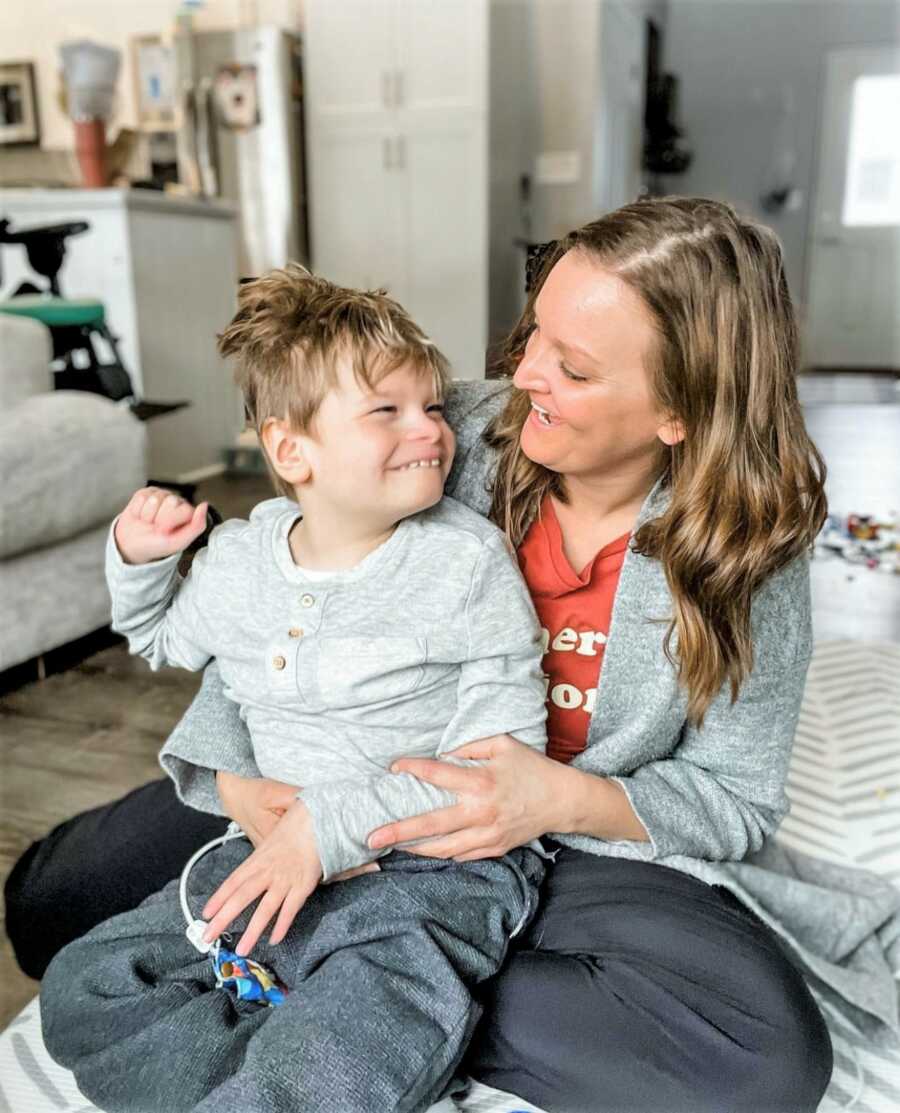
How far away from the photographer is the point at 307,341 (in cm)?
81

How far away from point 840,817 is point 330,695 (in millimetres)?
818

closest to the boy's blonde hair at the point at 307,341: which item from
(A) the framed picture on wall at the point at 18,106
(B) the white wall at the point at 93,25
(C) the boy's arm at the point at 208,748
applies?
(C) the boy's arm at the point at 208,748

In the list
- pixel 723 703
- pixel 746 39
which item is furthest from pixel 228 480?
pixel 746 39

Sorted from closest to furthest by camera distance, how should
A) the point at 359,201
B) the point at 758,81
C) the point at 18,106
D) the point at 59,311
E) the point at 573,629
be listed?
the point at 573,629, the point at 59,311, the point at 359,201, the point at 18,106, the point at 758,81

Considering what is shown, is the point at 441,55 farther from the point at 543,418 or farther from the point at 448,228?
the point at 543,418

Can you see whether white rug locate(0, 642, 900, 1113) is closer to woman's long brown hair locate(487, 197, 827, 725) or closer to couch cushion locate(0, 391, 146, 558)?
woman's long brown hair locate(487, 197, 827, 725)

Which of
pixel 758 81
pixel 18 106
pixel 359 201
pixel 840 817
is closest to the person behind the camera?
pixel 840 817

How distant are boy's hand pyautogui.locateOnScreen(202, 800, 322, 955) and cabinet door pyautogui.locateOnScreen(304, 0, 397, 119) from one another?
14.4 ft

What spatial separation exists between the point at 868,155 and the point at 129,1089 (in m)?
7.76

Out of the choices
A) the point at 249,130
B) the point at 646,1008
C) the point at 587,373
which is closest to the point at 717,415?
the point at 587,373

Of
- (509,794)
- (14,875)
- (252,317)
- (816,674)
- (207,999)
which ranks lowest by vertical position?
(816,674)

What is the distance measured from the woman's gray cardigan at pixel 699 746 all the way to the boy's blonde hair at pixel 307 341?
0.16 metres

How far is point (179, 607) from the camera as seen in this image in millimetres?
916

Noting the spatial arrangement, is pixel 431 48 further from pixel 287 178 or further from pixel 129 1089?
pixel 129 1089
